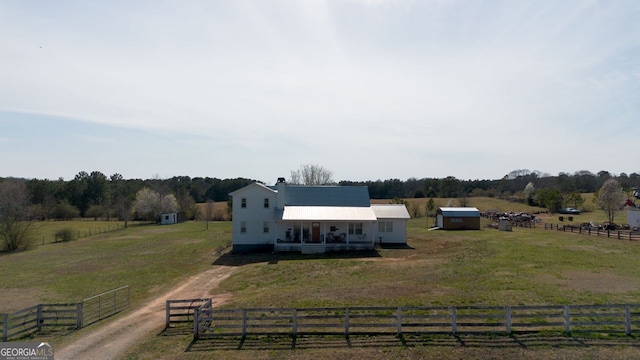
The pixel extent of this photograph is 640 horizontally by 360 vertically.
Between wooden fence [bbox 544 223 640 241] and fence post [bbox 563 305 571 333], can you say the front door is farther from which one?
wooden fence [bbox 544 223 640 241]

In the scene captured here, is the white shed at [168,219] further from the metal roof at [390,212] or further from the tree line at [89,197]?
the metal roof at [390,212]

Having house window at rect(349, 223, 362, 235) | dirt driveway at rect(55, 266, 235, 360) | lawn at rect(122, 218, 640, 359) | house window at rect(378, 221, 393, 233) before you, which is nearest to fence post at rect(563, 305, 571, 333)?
lawn at rect(122, 218, 640, 359)

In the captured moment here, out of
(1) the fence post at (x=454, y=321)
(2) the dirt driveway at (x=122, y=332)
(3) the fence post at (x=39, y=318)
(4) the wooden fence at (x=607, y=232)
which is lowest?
(2) the dirt driveway at (x=122, y=332)

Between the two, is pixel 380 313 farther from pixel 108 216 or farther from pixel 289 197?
pixel 108 216

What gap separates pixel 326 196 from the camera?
40281 millimetres

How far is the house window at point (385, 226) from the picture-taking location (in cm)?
3950

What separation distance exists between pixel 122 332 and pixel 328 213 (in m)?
23.0

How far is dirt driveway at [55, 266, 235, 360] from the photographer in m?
13.3

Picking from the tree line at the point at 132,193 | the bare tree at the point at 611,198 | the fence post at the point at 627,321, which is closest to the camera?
the fence post at the point at 627,321

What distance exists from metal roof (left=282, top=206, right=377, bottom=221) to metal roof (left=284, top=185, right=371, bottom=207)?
0.96 metres

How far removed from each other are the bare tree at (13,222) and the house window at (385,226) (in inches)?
1678

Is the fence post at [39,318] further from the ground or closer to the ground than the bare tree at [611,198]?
closer to the ground

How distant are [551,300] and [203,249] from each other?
31.0 meters

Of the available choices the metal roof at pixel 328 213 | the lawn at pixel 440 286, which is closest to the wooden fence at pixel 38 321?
the lawn at pixel 440 286
